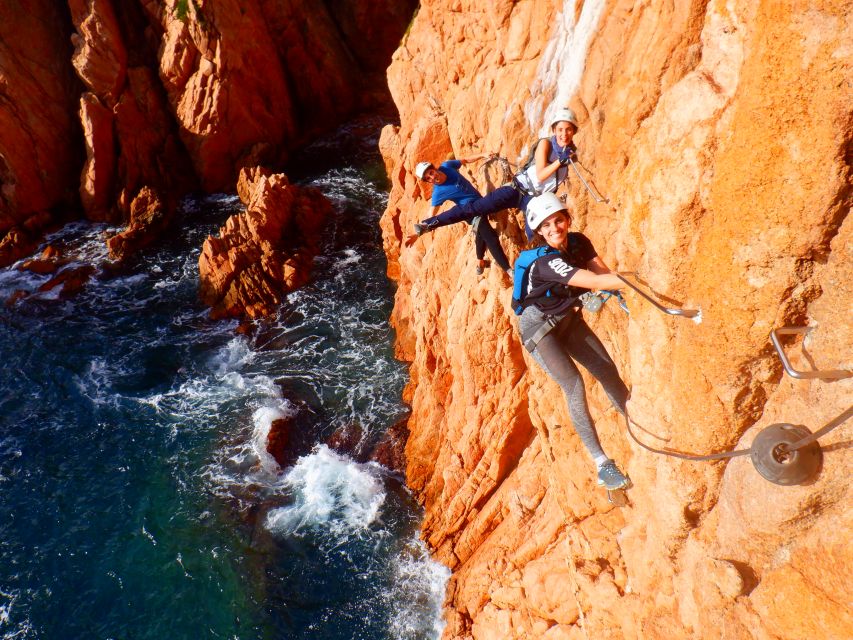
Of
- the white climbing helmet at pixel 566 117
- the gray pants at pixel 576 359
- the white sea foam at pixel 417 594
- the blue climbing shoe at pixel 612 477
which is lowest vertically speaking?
the white sea foam at pixel 417 594

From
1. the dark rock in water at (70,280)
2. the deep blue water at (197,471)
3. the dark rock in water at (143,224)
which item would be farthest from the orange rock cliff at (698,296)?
the dark rock in water at (143,224)

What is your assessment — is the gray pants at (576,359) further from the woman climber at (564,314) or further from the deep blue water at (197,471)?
the deep blue water at (197,471)

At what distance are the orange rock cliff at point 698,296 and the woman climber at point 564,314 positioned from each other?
0.88 feet

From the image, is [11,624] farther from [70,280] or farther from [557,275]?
[557,275]

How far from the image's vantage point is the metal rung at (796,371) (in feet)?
12.9

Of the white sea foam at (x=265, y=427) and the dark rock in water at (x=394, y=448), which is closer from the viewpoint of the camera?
the dark rock in water at (x=394, y=448)

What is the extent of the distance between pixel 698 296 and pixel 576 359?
2.49 m

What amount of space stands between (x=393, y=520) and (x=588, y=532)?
9.88 metres

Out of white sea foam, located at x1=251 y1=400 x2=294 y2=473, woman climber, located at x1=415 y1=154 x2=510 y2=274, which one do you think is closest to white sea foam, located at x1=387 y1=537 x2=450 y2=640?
white sea foam, located at x1=251 y1=400 x2=294 y2=473

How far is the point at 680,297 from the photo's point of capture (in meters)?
5.32

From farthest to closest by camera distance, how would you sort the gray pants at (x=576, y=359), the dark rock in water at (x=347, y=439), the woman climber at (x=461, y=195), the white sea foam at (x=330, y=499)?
the dark rock in water at (x=347, y=439) < the white sea foam at (x=330, y=499) < the woman climber at (x=461, y=195) < the gray pants at (x=576, y=359)

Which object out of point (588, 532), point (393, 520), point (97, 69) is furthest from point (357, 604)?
point (97, 69)

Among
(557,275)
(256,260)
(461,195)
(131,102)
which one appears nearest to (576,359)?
(557,275)

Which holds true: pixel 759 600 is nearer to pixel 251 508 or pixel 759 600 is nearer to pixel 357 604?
pixel 357 604
